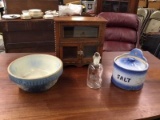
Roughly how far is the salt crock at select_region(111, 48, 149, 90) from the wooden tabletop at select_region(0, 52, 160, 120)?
32 millimetres

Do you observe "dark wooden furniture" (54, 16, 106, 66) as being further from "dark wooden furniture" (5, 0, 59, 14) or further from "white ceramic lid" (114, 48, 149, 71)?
"dark wooden furniture" (5, 0, 59, 14)

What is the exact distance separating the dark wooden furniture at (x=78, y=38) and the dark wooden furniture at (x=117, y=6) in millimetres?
1551

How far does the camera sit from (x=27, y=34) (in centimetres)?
238

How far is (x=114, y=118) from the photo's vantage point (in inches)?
25.3

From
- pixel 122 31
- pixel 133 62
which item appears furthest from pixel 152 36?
pixel 133 62

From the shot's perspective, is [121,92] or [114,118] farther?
[121,92]

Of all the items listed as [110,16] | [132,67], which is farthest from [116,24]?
[132,67]

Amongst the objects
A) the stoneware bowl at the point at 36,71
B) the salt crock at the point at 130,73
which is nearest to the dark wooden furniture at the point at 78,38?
the stoneware bowl at the point at 36,71

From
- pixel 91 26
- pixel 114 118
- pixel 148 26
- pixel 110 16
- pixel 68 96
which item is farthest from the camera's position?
pixel 148 26

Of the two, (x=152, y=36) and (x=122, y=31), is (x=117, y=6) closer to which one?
(x=122, y=31)

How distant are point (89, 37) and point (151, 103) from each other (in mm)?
484

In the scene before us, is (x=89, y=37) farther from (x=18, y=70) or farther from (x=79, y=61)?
(x=18, y=70)

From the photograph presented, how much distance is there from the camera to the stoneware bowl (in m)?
0.71

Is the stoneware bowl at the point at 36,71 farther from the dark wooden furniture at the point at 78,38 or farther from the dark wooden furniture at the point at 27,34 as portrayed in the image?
the dark wooden furniture at the point at 27,34
